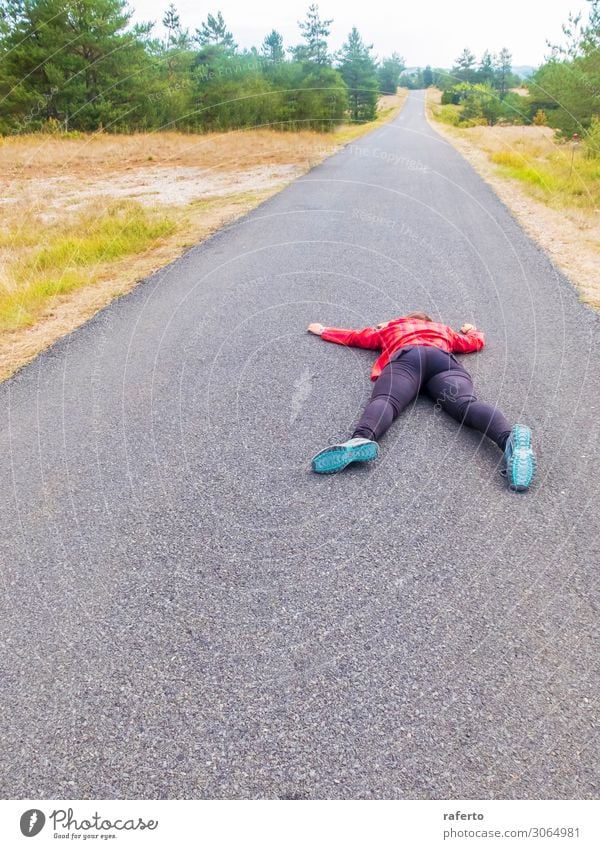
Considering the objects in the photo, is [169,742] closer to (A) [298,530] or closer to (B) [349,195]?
(A) [298,530]

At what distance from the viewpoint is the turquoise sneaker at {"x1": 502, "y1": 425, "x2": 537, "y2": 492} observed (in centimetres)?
338

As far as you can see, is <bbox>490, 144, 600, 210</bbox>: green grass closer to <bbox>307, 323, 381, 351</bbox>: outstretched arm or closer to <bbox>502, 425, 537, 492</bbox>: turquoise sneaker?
<bbox>307, 323, 381, 351</bbox>: outstretched arm

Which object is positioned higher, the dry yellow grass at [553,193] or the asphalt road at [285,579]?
the dry yellow grass at [553,193]

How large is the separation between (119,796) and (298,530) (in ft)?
5.00

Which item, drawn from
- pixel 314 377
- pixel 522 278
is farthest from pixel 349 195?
pixel 314 377

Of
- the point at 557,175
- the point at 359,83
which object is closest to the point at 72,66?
the point at 359,83

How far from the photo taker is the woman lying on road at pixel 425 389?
358cm

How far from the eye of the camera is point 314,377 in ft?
16.1

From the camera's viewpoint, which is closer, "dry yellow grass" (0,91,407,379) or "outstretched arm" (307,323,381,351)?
"outstretched arm" (307,323,381,351)

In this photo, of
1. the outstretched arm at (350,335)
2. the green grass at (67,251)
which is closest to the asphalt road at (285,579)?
the outstretched arm at (350,335)

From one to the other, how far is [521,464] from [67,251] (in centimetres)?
810

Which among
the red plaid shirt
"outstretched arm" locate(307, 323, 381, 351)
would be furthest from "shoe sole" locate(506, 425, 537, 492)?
"outstretched arm" locate(307, 323, 381, 351)

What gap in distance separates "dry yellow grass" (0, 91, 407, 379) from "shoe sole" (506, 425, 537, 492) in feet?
14.9
